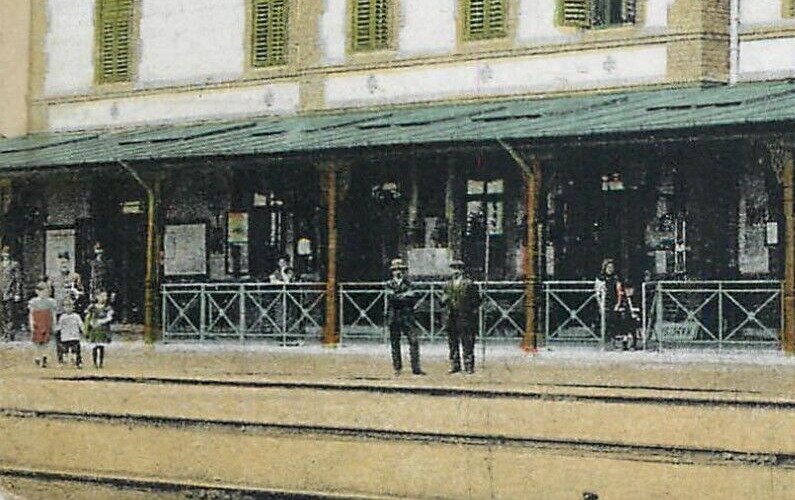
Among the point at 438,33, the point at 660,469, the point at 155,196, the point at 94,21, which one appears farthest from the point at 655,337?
the point at 94,21

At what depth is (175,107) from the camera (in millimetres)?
8836

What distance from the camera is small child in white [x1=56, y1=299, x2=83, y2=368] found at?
8.79 metres

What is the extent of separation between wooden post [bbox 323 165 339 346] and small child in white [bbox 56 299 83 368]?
4.34 ft

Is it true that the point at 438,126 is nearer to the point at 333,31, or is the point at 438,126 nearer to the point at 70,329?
the point at 333,31

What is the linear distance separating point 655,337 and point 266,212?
224 centimetres

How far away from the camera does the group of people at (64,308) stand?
884 cm

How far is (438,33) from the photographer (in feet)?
28.3

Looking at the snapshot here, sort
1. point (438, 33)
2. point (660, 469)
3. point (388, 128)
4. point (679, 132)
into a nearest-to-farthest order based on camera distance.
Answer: point (660, 469), point (679, 132), point (438, 33), point (388, 128)

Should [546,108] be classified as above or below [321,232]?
above

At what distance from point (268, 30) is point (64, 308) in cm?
184

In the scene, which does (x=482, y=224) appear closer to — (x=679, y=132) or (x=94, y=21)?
(x=679, y=132)

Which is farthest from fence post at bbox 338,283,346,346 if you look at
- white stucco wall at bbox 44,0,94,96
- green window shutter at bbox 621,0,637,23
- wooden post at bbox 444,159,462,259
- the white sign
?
green window shutter at bbox 621,0,637,23

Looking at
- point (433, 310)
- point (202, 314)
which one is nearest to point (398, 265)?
point (433, 310)

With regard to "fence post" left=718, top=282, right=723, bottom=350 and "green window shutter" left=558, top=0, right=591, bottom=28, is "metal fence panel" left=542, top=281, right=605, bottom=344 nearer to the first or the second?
"fence post" left=718, top=282, right=723, bottom=350
